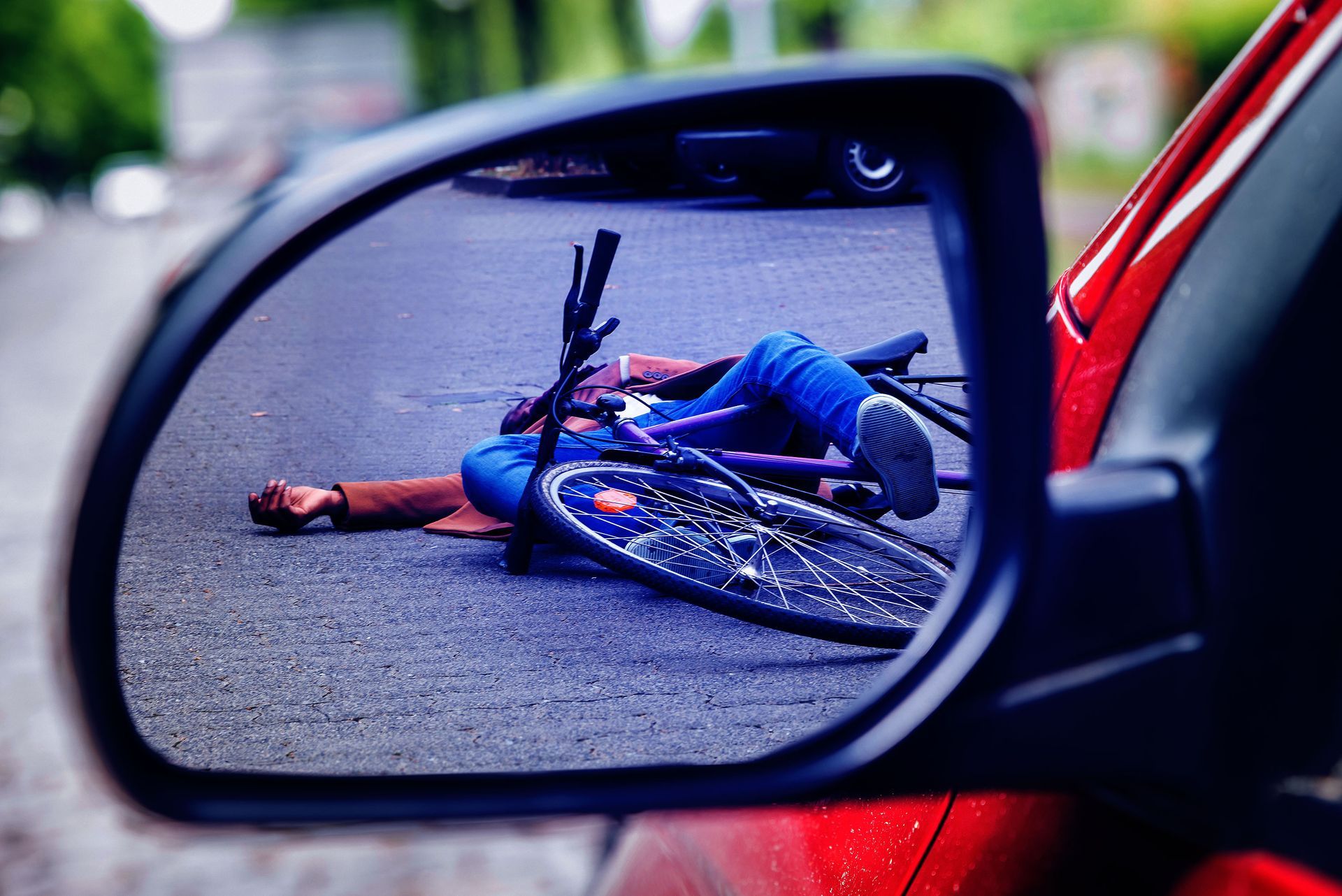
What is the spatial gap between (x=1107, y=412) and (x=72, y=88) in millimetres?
71630

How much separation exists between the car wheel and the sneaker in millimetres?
183

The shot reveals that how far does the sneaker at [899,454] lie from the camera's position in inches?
45.8

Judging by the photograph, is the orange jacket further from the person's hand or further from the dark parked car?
the dark parked car

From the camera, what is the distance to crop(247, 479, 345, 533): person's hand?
43.4 inches

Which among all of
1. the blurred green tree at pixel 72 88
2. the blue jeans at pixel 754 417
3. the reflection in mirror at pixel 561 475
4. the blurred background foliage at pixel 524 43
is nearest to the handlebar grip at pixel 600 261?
the reflection in mirror at pixel 561 475

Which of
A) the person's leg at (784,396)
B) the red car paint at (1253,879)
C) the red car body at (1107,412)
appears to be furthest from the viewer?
the person's leg at (784,396)

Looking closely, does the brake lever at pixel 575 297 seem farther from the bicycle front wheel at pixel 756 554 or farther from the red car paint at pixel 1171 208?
the red car paint at pixel 1171 208

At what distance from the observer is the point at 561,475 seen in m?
1.17

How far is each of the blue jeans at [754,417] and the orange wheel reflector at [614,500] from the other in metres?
0.04

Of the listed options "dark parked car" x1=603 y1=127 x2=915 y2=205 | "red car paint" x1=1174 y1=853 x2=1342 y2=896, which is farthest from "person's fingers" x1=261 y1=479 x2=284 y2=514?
"red car paint" x1=1174 y1=853 x2=1342 y2=896

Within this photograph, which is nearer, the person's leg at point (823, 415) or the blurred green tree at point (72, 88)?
the person's leg at point (823, 415)

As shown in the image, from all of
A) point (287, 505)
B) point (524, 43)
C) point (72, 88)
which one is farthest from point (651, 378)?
point (72, 88)

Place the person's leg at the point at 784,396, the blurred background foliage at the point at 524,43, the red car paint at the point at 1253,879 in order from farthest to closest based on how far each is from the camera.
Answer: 1. the blurred background foliage at the point at 524,43
2. the person's leg at the point at 784,396
3. the red car paint at the point at 1253,879

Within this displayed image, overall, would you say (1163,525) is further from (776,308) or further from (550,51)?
(550,51)
